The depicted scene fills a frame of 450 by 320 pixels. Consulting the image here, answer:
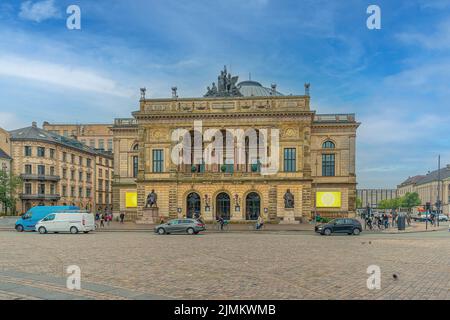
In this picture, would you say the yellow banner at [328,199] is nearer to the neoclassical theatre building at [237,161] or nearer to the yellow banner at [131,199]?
the neoclassical theatre building at [237,161]

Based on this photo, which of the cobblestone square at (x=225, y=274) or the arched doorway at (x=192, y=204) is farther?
the arched doorway at (x=192, y=204)

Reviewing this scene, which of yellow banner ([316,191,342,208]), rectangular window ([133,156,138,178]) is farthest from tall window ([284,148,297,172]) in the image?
rectangular window ([133,156,138,178])

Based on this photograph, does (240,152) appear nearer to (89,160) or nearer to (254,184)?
(254,184)

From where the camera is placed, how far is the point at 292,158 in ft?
180

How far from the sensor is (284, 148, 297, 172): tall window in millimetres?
54719

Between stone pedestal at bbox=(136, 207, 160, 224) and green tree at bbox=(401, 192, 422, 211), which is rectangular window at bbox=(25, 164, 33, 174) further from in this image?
green tree at bbox=(401, 192, 422, 211)

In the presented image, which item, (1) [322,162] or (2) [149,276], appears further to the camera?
(1) [322,162]

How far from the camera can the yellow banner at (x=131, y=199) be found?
206 feet

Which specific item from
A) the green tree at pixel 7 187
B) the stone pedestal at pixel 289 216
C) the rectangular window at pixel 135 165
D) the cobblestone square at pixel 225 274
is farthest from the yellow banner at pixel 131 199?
the cobblestone square at pixel 225 274

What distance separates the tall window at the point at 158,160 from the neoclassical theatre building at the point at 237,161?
0.43 ft

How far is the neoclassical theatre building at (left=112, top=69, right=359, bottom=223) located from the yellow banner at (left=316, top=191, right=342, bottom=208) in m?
0.13

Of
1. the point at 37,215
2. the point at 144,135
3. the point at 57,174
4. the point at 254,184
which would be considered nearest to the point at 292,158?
the point at 254,184
